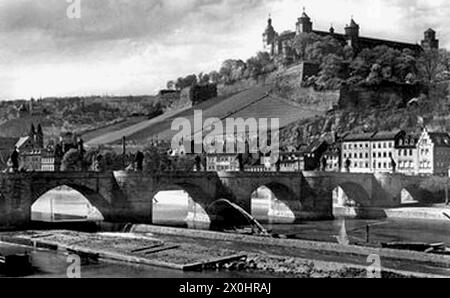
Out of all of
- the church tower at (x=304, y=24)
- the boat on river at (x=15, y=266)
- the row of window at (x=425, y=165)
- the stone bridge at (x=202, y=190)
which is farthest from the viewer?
the church tower at (x=304, y=24)

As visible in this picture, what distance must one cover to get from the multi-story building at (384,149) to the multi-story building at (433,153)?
5234 millimetres

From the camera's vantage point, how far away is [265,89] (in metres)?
187

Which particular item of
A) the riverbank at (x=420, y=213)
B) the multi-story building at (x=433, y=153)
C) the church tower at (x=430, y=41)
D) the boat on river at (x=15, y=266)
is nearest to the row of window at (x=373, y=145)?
the multi-story building at (x=433, y=153)

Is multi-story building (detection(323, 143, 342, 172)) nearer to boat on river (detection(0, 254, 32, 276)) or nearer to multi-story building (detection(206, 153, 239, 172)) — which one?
multi-story building (detection(206, 153, 239, 172))

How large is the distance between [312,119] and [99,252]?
10488 centimetres

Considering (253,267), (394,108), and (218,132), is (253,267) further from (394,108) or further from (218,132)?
(218,132)

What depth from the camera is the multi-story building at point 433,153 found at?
107 meters

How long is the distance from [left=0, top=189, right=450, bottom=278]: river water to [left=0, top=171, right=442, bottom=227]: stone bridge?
2.93 m

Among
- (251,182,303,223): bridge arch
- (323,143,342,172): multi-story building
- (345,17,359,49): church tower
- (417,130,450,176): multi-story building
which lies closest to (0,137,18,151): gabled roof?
(323,143,342,172): multi-story building

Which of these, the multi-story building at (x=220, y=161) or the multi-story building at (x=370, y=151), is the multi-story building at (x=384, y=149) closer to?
the multi-story building at (x=370, y=151)

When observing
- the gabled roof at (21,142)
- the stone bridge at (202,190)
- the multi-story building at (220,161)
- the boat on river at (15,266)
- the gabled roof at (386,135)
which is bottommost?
the boat on river at (15,266)

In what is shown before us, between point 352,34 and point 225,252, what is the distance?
14457 centimetres

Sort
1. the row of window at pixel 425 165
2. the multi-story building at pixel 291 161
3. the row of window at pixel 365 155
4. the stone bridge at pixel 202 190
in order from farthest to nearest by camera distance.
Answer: the multi-story building at pixel 291 161 < the row of window at pixel 365 155 < the row of window at pixel 425 165 < the stone bridge at pixel 202 190

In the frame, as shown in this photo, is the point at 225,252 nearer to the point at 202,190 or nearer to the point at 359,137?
the point at 202,190
